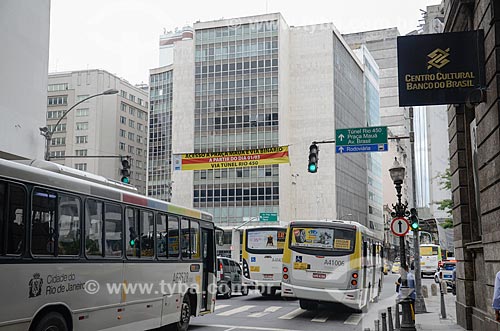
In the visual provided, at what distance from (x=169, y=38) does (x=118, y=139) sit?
21438mm

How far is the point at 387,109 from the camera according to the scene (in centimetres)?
14962

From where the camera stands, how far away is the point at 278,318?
63.0 feet

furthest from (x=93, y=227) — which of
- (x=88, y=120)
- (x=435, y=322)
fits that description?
(x=88, y=120)

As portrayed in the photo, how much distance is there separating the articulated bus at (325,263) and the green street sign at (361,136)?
22.1ft

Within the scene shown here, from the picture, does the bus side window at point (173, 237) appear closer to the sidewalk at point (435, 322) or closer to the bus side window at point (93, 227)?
the bus side window at point (93, 227)

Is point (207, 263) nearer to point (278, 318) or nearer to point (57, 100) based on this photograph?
point (278, 318)

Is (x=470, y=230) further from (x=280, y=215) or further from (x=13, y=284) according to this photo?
(x=280, y=215)

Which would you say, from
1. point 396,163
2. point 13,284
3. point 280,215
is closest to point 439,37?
point 396,163

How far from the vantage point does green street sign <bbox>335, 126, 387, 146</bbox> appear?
→ 26016 mm

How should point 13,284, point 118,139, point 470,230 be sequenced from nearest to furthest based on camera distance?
point 13,284
point 470,230
point 118,139

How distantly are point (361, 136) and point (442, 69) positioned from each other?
13.7m

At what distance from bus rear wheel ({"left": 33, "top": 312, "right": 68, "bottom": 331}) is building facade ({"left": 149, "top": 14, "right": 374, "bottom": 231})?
76344 mm

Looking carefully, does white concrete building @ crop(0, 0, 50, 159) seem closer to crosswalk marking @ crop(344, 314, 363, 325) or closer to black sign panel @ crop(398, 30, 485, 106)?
crosswalk marking @ crop(344, 314, 363, 325)

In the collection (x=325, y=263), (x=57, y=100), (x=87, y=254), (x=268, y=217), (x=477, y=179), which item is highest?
(x=57, y=100)
